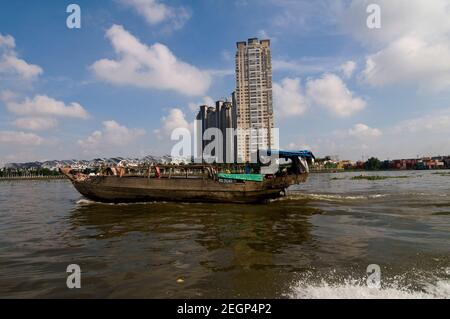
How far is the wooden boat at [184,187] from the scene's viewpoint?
19719 millimetres

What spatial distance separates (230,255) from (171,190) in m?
12.0

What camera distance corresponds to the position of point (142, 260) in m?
7.77

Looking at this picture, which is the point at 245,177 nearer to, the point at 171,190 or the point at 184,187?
the point at 184,187

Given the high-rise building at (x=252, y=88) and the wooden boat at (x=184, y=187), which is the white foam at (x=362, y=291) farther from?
the high-rise building at (x=252, y=88)

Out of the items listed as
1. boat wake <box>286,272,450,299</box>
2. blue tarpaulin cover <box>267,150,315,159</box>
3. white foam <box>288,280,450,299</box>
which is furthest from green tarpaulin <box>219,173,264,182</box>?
white foam <box>288,280,450,299</box>

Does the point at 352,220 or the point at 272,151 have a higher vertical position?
the point at 272,151

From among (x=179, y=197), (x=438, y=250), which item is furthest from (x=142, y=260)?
(x=179, y=197)

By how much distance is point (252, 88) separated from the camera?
82.9 metres

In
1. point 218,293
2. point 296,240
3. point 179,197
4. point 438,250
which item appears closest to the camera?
point 218,293

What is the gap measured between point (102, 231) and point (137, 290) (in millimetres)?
6236

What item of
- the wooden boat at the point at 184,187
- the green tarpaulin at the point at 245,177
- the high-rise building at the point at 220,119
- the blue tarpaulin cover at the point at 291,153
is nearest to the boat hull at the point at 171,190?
the wooden boat at the point at 184,187

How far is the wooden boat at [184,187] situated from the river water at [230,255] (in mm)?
4896

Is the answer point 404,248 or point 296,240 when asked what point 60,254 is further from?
point 404,248
